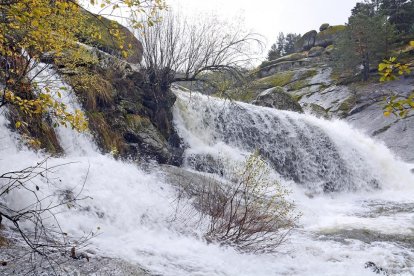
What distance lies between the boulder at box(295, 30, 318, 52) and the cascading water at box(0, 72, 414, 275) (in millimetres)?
39221

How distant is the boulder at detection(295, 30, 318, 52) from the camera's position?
52.4 metres

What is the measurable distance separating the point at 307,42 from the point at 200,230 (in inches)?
1978

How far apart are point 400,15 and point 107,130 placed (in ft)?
119

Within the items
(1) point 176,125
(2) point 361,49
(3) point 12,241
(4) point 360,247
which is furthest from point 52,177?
(2) point 361,49

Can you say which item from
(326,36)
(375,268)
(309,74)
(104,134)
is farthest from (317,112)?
(326,36)

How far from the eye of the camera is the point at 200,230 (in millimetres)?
6812

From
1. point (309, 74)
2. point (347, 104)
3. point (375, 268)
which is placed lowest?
point (375, 268)

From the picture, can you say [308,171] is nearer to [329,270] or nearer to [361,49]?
[329,270]

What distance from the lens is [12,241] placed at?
15.0 feet

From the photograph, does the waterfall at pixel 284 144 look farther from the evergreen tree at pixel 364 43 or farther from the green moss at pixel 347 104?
the evergreen tree at pixel 364 43

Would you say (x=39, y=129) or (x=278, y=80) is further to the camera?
(x=278, y=80)

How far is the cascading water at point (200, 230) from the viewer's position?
18.8 feet

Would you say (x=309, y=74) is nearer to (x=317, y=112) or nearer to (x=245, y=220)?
(x=317, y=112)

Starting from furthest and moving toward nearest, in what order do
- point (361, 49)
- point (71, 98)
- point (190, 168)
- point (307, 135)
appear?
point (361, 49) < point (307, 135) < point (190, 168) < point (71, 98)
